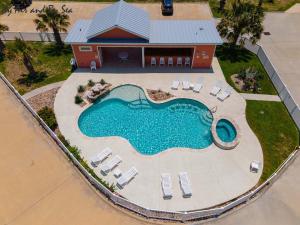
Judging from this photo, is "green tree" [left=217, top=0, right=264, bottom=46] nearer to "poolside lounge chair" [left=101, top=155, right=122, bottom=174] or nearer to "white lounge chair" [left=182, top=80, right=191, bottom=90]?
"white lounge chair" [left=182, top=80, right=191, bottom=90]

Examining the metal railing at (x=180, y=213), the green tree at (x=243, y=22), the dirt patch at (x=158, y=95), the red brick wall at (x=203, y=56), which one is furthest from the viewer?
the green tree at (x=243, y=22)

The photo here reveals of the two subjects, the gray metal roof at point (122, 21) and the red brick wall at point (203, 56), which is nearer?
the gray metal roof at point (122, 21)

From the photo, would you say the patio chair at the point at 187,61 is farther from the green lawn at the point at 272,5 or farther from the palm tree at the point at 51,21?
the palm tree at the point at 51,21

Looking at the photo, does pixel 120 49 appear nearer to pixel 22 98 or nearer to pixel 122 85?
pixel 122 85

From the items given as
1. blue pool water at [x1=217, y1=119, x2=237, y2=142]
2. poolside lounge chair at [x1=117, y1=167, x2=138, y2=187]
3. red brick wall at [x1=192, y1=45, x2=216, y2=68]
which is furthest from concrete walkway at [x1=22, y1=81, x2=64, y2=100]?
blue pool water at [x1=217, y1=119, x2=237, y2=142]

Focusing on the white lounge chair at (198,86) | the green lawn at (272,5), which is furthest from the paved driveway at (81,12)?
the white lounge chair at (198,86)

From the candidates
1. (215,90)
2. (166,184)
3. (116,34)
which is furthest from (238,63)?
(166,184)
